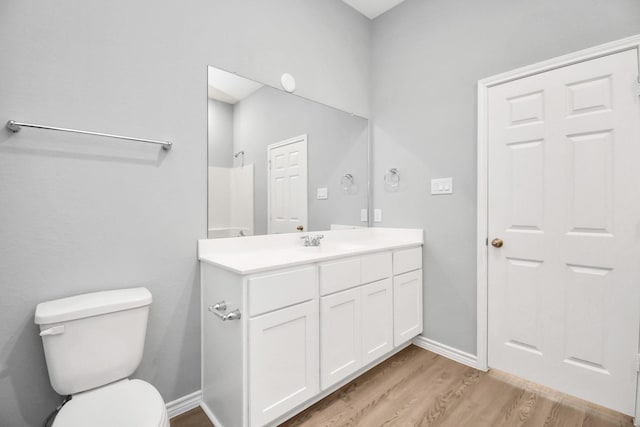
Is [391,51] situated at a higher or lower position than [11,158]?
higher

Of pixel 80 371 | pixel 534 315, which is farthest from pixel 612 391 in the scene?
pixel 80 371

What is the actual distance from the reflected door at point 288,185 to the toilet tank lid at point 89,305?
88 cm

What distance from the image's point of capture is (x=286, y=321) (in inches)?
58.0

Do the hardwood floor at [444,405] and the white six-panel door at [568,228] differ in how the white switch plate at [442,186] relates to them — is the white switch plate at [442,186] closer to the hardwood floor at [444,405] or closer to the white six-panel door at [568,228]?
the white six-panel door at [568,228]

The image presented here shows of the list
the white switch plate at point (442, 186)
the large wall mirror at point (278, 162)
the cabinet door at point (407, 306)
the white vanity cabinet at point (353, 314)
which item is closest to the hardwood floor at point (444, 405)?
the white vanity cabinet at point (353, 314)

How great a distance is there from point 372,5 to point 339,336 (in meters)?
2.64

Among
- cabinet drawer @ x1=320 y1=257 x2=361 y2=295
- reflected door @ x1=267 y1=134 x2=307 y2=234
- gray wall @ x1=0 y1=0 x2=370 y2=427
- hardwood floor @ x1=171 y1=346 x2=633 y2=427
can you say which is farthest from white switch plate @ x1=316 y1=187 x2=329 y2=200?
hardwood floor @ x1=171 y1=346 x2=633 y2=427

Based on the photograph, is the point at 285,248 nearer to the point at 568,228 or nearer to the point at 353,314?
the point at 353,314

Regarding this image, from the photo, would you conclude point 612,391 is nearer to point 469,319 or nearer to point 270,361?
point 469,319

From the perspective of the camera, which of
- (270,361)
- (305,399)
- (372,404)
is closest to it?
(270,361)

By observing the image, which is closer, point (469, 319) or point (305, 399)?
point (305, 399)

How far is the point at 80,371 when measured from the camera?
1.22 m

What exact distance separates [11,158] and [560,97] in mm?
2753

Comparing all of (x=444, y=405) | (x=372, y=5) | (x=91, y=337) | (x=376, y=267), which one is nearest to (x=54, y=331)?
(x=91, y=337)
